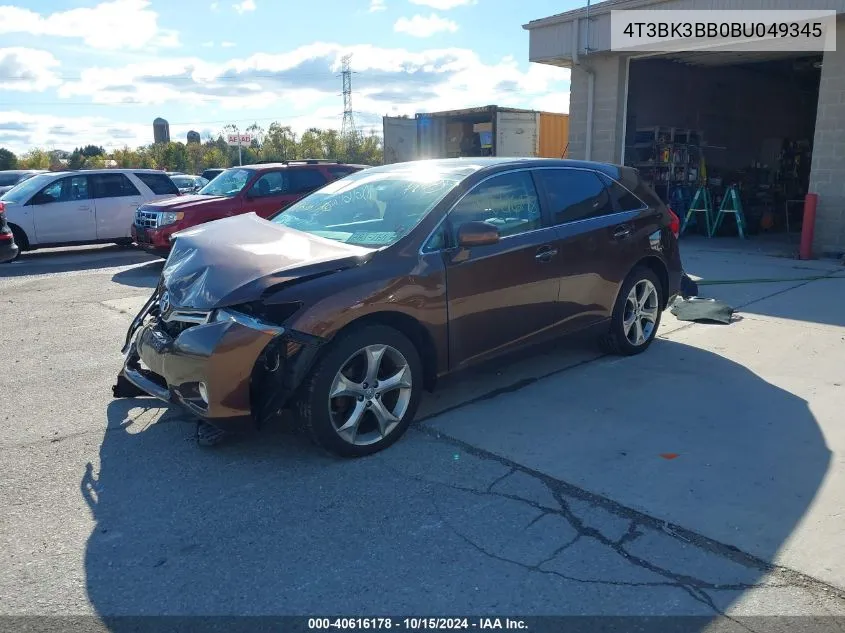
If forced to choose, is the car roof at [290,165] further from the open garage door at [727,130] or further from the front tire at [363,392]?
the front tire at [363,392]

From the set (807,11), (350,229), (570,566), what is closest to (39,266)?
(350,229)

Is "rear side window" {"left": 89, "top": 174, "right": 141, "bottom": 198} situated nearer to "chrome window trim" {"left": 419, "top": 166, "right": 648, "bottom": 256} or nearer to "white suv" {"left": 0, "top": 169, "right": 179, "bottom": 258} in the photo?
"white suv" {"left": 0, "top": 169, "right": 179, "bottom": 258}

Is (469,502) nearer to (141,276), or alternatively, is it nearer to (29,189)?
(141,276)

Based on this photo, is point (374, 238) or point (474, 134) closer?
point (374, 238)

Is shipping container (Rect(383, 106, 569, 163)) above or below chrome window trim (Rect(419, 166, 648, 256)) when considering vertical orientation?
above

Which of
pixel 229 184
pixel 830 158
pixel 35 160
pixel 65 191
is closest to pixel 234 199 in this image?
pixel 229 184

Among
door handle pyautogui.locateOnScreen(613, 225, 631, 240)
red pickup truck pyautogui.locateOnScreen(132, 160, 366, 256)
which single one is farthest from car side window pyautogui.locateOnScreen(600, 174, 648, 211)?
red pickup truck pyautogui.locateOnScreen(132, 160, 366, 256)

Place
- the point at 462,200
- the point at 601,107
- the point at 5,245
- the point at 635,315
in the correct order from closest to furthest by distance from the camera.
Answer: the point at 462,200 < the point at 635,315 < the point at 5,245 < the point at 601,107

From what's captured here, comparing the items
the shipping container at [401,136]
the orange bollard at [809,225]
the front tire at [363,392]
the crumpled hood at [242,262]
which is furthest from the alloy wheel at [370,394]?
the shipping container at [401,136]

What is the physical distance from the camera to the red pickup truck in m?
11.0

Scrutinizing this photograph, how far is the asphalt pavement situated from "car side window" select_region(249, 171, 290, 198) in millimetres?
6517

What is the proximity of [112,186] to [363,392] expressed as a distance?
1170cm

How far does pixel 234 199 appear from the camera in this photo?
11.6m

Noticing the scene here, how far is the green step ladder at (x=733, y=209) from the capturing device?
1459 centimetres
